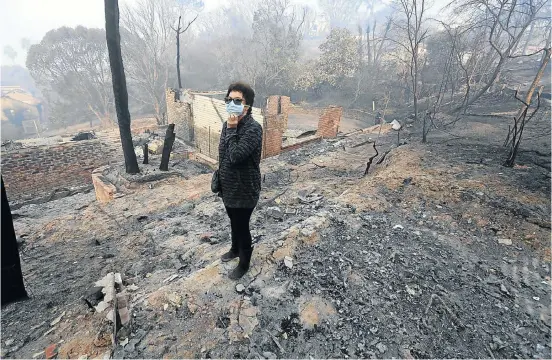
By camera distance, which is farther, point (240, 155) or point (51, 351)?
point (240, 155)

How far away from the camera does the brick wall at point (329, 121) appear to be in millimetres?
9383

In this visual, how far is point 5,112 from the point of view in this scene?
2833 centimetres

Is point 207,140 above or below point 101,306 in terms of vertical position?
below

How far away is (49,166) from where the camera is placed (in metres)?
8.51

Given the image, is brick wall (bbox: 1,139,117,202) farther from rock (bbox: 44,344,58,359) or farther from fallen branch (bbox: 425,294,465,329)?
fallen branch (bbox: 425,294,465,329)

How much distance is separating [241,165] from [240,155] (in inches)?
4.7

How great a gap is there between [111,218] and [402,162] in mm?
5315

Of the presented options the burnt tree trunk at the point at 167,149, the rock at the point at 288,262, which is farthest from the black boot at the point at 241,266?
the burnt tree trunk at the point at 167,149

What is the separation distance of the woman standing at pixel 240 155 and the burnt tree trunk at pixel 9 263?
5.53ft

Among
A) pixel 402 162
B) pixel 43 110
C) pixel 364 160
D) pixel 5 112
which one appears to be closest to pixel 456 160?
pixel 402 162

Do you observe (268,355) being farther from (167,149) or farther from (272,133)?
(272,133)

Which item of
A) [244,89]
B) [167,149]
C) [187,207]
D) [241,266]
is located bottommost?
[187,207]

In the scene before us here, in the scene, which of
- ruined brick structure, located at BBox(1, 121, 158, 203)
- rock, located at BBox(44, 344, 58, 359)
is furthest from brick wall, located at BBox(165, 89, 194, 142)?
rock, located at BBox(44, 344, 58, 359)

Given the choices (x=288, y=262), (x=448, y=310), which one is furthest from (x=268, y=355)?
(x=448, y=310)
